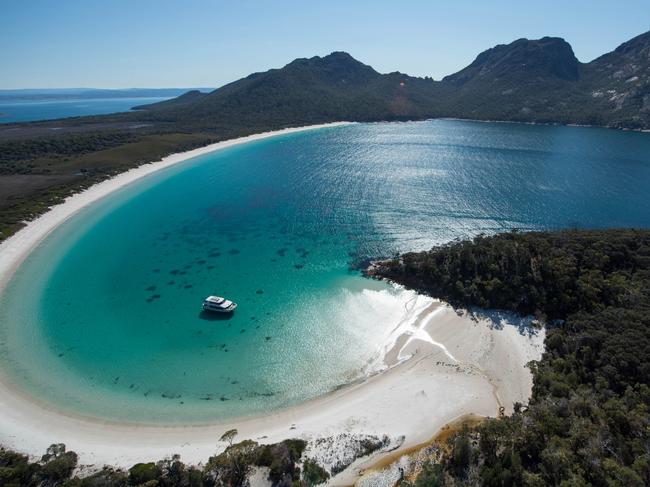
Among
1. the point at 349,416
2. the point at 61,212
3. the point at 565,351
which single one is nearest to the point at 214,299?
the point at 349,416

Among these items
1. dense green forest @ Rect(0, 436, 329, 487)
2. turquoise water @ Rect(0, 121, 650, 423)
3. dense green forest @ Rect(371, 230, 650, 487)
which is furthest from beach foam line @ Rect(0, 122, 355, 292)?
dense green forest @ Rect(371, 230, 650, 487)

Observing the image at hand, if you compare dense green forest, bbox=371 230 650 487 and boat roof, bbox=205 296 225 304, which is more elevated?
dense green forest, bbox=371 230 650 487

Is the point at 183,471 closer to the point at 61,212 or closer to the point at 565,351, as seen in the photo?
the point at 565,351

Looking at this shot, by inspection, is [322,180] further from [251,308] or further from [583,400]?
[583,400]

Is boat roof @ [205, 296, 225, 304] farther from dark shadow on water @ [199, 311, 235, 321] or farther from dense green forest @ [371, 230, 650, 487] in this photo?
dense green forest @ [371, 230, 650, 487]

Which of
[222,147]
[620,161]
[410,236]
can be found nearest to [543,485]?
[410,236]
